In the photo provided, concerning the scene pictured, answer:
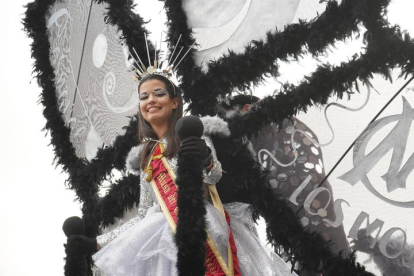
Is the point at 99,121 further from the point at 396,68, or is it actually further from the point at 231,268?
the point at 396,68

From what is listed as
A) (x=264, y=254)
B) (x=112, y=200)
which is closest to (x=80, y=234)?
(x=112, y=200)

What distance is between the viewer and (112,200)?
3.49 m

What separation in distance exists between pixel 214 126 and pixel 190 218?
2.24 ft

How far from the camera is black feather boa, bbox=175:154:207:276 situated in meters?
2.42

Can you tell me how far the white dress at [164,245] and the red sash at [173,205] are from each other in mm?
28

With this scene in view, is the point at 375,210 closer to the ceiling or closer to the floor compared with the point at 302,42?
closer to the floor

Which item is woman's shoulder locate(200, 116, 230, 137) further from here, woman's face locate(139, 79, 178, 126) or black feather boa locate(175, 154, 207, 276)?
black feather boa locate(175, 154, 207, 276)

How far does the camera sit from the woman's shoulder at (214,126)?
303 centimetres

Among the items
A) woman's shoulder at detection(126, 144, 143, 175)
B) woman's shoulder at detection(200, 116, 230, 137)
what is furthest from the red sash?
woman's shoulder at detection(200, 116, 230, 137)

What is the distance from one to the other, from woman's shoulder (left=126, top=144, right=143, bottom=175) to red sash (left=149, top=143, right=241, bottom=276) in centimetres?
12

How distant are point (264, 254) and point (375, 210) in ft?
1.65

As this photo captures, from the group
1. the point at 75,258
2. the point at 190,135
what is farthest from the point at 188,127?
the point at 75,258

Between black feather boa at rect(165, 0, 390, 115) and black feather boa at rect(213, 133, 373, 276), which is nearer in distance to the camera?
black feather boa at rect(213, 133, 373, 276)

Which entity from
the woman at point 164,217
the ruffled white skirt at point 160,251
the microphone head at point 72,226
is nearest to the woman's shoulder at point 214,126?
the woman at point 164,217
